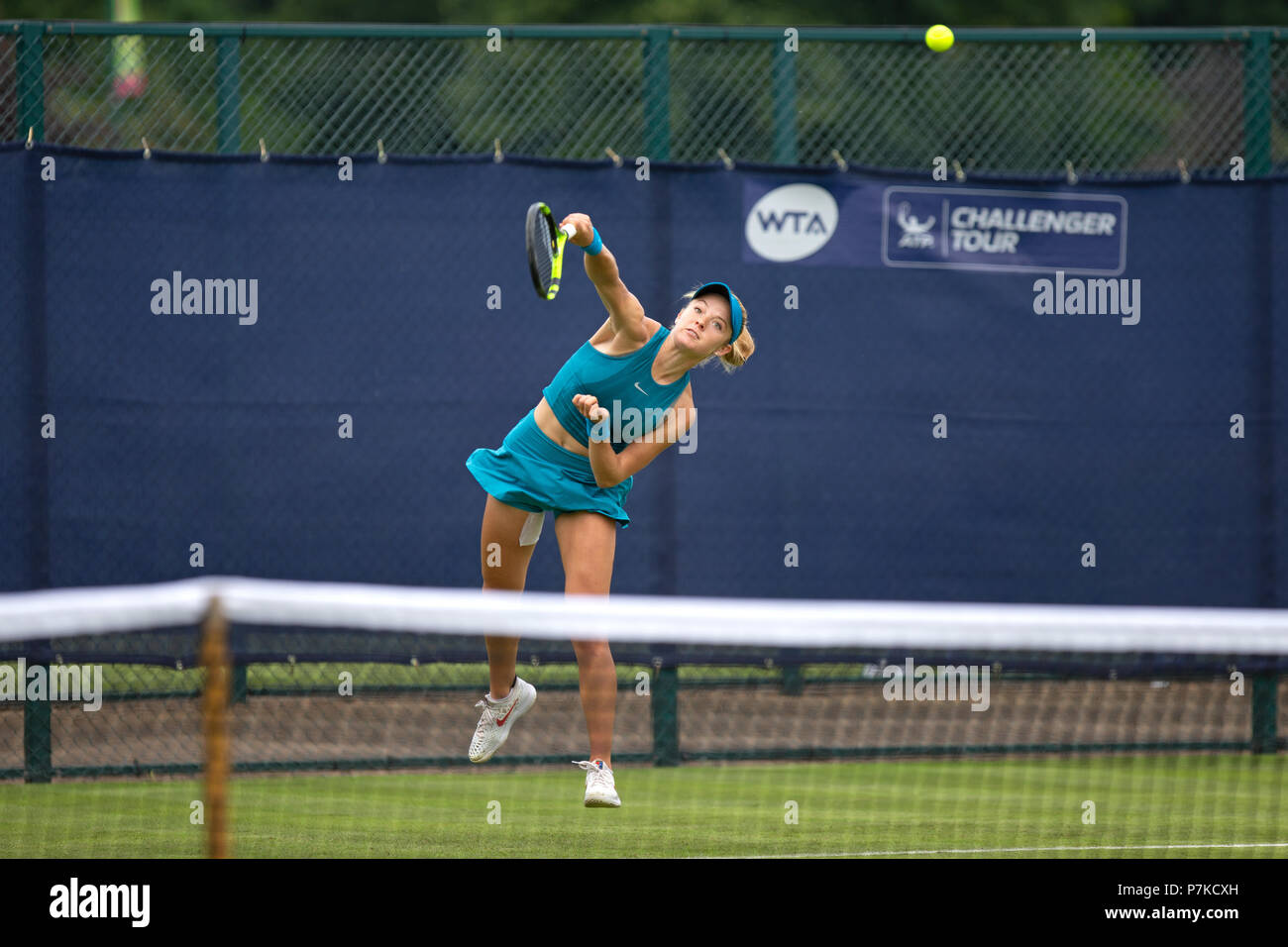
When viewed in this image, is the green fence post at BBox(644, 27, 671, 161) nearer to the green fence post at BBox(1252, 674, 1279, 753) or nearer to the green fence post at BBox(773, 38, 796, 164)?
the green fence post at BBox(773, 38, 796, 164)

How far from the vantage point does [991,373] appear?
684cm

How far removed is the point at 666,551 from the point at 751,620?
11.3ft

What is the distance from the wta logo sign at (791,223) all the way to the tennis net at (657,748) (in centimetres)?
148

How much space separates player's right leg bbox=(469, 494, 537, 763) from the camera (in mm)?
5145

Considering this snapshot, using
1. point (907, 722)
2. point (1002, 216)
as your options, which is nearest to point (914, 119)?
point (1002, 216)

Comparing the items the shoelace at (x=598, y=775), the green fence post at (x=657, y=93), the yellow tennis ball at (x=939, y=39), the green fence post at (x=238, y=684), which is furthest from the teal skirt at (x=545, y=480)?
the yellow tennis ball at (x=939, y=39)

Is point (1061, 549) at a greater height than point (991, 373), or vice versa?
point (991, 373)

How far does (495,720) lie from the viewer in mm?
5230

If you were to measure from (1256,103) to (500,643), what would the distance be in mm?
4189

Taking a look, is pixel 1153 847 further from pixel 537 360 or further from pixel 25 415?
pixel 25 415

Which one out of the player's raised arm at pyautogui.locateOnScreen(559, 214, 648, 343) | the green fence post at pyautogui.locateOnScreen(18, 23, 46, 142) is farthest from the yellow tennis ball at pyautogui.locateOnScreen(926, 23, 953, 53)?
the green fence post at pyautogui.locateOnScreen(18, 23, 46, 142)

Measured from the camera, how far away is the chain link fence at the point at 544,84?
650 centimetres

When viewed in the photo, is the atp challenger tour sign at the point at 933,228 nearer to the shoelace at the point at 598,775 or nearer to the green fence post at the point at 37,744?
the shoelace at the point at 598,775

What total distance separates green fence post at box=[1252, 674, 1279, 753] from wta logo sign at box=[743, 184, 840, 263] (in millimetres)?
2659
